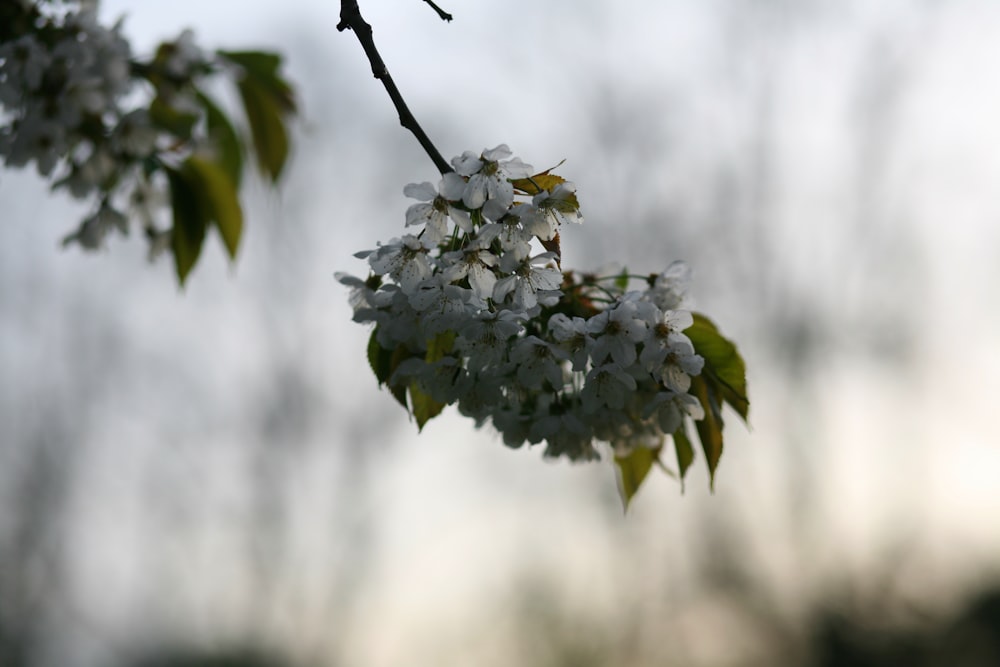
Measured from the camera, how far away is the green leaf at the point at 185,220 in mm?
1333

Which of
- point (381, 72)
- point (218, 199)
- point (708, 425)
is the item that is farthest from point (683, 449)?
point (218, 199)

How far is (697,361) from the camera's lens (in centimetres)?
99

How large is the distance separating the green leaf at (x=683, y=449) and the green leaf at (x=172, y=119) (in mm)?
835

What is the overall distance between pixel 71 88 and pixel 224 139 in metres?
0.24

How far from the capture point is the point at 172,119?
1306 mm

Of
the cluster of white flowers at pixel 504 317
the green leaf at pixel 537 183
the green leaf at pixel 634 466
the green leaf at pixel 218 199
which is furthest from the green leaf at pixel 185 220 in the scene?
the green leaf at pixel 634 466

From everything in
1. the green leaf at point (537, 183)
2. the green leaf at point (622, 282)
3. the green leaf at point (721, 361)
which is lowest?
the green leaf at point (721, 361)

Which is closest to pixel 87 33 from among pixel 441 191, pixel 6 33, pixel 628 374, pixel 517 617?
pixel 6 33

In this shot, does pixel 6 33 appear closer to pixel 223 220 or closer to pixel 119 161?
pixel 119 161

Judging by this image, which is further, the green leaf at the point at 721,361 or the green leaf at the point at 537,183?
the green leaf at the point at 721,361

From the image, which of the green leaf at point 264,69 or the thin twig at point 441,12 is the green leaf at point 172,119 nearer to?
the green leaf at point 264,69

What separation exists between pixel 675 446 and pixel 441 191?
50 centimetres

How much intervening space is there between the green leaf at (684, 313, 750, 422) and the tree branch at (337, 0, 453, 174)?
43cm

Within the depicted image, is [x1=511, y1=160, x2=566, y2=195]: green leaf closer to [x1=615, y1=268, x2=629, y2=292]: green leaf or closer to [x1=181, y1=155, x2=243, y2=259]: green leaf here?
[x1=615, y1=268, x2=629, y2=292]: green leaf
